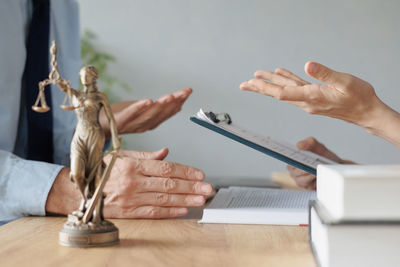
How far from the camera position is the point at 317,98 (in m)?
1.06

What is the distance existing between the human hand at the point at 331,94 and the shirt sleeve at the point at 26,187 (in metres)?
0.46

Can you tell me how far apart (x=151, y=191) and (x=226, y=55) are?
3.24 metres

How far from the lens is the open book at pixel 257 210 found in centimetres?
89

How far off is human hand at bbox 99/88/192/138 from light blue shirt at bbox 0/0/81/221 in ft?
0.48

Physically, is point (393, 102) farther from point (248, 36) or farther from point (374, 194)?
point (374, 194)

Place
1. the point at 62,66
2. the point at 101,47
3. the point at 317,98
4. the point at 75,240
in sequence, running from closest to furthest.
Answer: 1. the point at 75,240
2. the point at 317,98
3. the point at 62,66
4. the point at 101,47

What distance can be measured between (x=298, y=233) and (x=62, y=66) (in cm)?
98

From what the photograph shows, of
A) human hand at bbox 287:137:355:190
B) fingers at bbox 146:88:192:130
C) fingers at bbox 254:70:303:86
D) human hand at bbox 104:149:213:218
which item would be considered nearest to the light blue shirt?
human hand at bbox 104:149:213:218

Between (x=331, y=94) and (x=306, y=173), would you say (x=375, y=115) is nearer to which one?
(x=331, y=94)

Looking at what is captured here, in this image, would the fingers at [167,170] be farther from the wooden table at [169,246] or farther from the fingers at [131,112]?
the fingers at [131,112]

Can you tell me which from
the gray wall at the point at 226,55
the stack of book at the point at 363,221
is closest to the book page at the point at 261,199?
the stack of book at the point at 363,221

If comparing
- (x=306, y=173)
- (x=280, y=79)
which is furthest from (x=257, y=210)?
(x=306, y=173)

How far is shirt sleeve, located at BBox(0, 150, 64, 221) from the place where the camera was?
93 centimetres

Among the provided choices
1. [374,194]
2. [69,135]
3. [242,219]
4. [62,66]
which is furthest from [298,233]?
[62,66]
